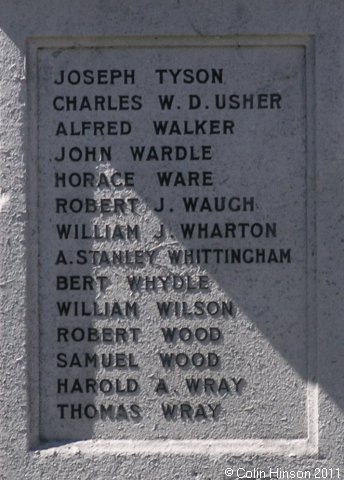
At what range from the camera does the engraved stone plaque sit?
3.40m

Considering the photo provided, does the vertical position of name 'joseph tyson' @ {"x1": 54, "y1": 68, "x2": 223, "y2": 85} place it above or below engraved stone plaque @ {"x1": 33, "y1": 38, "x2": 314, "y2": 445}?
above

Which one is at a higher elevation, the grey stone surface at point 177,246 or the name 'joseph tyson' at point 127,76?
the name 'joseph tyson' at point 127,76

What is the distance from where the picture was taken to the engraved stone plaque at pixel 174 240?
3.40 metres

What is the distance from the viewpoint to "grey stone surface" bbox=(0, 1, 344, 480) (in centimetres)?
340

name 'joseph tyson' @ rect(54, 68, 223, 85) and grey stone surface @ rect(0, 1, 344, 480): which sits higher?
name 'joseph tyson' @ rect(54, 68, 223, 85)

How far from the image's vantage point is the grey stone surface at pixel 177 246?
11.1ft

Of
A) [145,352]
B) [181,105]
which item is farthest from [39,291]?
[181,105]

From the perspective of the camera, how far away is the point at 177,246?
341cm

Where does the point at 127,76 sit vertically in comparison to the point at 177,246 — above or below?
above

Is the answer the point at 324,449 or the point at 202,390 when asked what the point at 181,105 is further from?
the point at 324,449

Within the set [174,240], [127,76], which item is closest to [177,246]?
[174,240]

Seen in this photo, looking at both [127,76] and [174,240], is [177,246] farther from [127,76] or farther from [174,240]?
[127,76]

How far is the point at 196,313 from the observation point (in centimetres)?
341

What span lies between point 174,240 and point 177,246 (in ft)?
0.09
